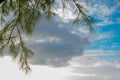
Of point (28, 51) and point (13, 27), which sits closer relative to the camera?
point (13, 27)

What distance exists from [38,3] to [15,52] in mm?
1231

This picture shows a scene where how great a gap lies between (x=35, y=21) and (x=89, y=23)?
1.19 m

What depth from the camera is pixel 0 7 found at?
5.48 metres

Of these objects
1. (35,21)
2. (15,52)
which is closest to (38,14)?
(35,21)

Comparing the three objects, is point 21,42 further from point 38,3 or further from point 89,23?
point 89,23

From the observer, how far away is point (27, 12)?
5129 mm

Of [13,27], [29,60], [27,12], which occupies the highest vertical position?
[27,12]

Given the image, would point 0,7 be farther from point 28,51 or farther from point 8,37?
point 28,51

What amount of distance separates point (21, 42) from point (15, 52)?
32cm

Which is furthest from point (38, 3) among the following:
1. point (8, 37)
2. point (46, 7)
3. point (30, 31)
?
point (8, 37)

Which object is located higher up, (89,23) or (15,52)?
(89,23)

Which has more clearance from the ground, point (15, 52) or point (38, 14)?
point (38, 14)

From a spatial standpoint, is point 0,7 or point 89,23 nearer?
point 89,23

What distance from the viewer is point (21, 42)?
527 cm
